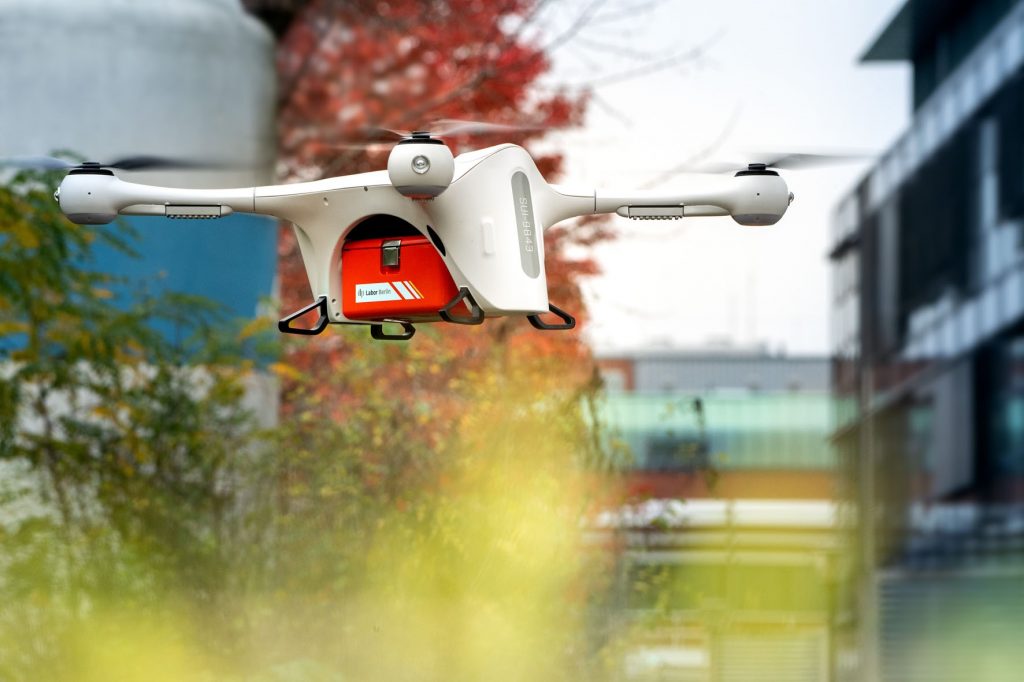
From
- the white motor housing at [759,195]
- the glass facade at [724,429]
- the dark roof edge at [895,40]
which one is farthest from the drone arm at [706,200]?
the dark roof edge at [895,40]

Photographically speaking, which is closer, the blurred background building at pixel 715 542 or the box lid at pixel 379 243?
the box lid at pixel 379 243

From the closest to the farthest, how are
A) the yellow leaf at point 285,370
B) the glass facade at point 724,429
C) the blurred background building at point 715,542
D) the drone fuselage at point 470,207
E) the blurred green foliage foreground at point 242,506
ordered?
the drone fuselage at point 470,207, the blurred green foliage foreground at point 242,506, the yellow leaf at point 285,370, the blurred background building at point 715,542, the glass facade at point 724,429

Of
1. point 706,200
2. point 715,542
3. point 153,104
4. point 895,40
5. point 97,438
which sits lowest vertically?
point 715,542

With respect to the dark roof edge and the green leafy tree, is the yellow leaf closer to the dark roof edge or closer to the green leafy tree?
the green leafy tree

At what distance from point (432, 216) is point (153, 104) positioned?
4468 millimetres

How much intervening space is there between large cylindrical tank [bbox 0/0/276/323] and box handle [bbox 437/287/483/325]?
12.6ft

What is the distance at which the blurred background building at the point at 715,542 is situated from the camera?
21.3ft

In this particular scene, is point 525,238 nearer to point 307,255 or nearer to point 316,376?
point 307,255

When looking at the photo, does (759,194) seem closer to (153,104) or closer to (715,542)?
(715,542)

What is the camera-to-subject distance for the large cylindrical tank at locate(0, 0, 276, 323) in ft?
21.4

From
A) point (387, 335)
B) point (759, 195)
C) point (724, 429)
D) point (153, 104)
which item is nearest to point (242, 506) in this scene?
point (153, 104)

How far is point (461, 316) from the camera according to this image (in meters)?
2.63

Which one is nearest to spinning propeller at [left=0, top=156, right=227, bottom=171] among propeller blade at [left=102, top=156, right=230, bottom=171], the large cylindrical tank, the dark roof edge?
propeller blade at [left=102, top=156, right=230, bottom=171]

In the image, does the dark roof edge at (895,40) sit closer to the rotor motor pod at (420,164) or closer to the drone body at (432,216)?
the drone body at (432,216)
